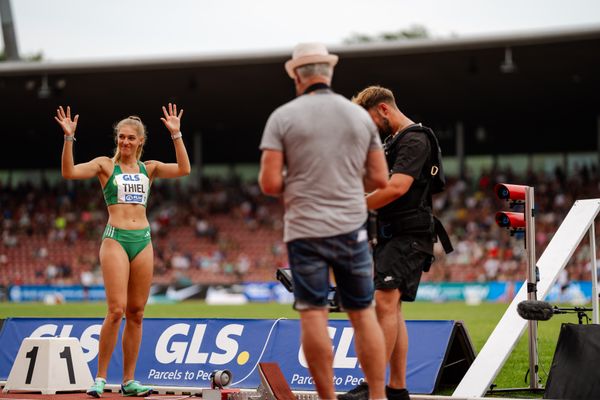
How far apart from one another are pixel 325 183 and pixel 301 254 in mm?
434

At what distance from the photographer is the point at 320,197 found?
5.59 metres

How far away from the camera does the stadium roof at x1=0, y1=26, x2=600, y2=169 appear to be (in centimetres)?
2975

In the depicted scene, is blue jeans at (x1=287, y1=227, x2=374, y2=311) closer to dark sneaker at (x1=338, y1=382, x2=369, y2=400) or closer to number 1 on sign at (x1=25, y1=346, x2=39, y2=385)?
dark sneaker at (x1=338, y1=382, x2=369, y2=400)

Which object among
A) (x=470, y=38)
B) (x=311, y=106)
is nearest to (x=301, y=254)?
(x=311, y=106)

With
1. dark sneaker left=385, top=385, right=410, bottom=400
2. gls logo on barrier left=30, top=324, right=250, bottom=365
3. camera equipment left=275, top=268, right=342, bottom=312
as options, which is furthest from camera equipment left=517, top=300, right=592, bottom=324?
gls logo on barrier left=30, top=324, right=250, bottom=365

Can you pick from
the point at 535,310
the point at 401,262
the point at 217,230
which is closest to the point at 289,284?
the point at 401,262

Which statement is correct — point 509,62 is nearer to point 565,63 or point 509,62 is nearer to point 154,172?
point 565,63

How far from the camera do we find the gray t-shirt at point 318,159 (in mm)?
5574

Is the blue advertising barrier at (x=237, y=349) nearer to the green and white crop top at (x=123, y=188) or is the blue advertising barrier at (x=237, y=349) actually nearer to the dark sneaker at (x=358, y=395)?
the dark sneaker at (x=358, y=395)

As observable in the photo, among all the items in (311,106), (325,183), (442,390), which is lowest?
(442,390)

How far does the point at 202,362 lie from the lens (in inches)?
336

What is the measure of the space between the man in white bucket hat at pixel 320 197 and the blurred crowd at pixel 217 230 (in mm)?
26935

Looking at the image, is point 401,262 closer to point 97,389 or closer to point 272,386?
point 272,386

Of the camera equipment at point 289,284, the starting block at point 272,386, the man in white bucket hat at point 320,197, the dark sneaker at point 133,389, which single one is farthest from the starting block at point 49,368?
the man in white bucket hat at point 320,197
